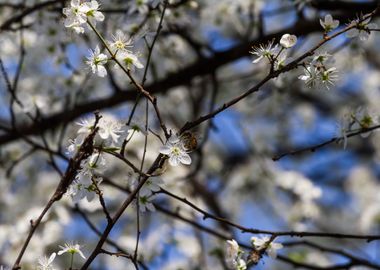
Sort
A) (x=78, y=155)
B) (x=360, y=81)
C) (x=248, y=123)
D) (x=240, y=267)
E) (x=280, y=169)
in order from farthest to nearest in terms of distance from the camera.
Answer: (x=360, y=81), (x=248, y=123), (x=280, y=169), (x=240, y=267), (x=78, y=155)

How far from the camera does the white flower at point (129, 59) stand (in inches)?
79.8

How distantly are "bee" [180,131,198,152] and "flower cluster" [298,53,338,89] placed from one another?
358 mm

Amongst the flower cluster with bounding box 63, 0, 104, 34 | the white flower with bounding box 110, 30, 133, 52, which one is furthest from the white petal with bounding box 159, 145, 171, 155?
the flower cluster with bounding box 63, 0, 104, 34

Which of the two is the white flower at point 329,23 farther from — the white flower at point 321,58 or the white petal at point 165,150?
the white petal at point 165,150

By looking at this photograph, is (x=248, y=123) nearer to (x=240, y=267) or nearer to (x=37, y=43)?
(x=37, y=43)

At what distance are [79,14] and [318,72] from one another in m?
0.72

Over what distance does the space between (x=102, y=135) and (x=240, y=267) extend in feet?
1.90

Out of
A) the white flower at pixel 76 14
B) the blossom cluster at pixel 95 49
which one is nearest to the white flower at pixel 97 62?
the blossom cluster at pixel 95 49

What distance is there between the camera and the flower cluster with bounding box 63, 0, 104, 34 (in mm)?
2020

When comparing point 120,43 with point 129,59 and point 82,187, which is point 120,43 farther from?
point 82,187

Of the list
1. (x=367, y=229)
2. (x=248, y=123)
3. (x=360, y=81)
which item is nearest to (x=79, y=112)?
(x=367, y=229)

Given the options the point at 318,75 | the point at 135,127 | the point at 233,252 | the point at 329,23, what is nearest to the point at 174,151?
the point at 135,127

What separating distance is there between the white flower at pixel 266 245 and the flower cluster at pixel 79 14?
0.84 metres

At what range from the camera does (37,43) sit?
3.98 m
